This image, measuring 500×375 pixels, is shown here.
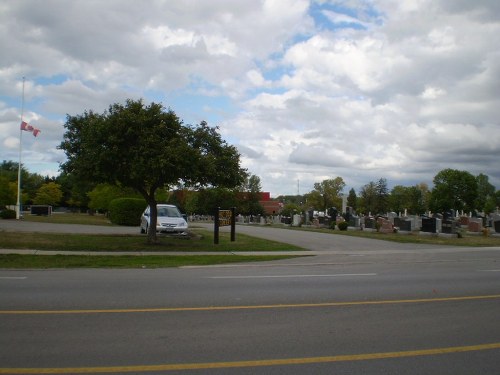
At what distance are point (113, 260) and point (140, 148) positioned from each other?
4.25 m

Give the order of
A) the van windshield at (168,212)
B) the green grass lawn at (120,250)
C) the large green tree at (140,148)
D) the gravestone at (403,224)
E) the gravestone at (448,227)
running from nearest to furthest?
the green grass lawn at (120,250), the large green tree at (140,148), the van windshield at (168,212), the gravestone at (448,227), the gravestone at (403,224)

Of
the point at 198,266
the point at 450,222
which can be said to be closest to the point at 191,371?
the point at 198,266

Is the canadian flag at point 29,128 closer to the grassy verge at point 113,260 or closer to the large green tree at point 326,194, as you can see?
the grassy verge at point 113,260

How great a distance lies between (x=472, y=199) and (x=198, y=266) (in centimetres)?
10386

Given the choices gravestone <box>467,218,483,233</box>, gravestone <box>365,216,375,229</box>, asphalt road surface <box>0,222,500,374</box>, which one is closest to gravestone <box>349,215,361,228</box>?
gravestone <box>365,216,375,229</box>

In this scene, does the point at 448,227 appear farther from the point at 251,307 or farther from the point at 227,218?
the point at 251,307

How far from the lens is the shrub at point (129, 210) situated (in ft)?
117

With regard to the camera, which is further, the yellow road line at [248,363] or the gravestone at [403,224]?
the gravestone at [403,224]

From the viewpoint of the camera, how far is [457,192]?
108 m

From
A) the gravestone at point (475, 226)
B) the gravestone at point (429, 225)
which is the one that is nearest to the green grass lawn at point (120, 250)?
the gravestone at point (429, 225)

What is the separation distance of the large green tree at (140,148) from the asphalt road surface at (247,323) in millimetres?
5862

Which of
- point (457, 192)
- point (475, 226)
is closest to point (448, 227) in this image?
point (475, 226)

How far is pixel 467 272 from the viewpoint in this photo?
557 inches

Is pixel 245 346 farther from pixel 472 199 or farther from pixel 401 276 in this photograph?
pixel 472 199
